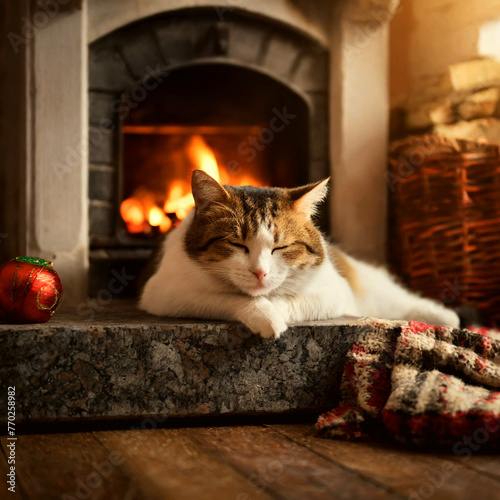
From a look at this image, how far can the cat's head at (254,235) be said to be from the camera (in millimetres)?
1277

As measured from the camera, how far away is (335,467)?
1031mm

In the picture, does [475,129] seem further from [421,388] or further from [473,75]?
[421,388]

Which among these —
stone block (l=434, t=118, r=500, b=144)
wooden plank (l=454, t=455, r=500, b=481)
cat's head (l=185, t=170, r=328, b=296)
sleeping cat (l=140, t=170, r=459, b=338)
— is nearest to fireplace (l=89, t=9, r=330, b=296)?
stone block (l=434, t=118, r=500, b=144)

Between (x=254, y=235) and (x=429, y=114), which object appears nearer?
(x=254, y=235)

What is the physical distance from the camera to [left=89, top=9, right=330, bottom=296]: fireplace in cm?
225

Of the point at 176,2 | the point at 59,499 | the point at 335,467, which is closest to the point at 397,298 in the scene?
the point at 335,467

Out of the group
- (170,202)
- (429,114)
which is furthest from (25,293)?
(429,114)

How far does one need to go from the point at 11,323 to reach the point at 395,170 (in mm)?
1686

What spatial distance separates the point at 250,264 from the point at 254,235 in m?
0.07

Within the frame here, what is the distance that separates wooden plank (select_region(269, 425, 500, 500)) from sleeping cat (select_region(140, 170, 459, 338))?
0.28 metres

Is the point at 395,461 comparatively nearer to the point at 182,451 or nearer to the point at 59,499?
the point at 182,451

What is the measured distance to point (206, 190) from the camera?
4.52 feet

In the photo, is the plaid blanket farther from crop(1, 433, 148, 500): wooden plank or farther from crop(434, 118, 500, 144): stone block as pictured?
crop(434, 118, 500, 144): stone block

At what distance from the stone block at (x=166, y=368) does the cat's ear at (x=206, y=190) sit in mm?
308
